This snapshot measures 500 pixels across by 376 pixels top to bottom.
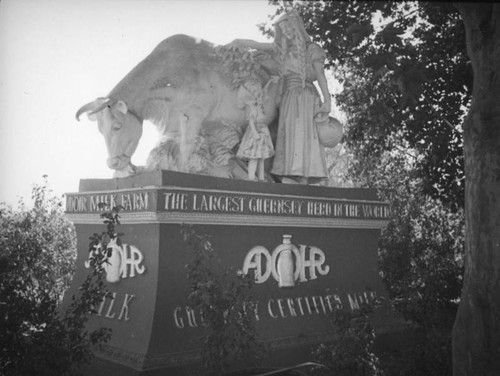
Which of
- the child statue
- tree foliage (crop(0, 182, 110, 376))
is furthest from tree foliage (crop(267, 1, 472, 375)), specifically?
tree foliage (crop(0, 182, 110, 376))

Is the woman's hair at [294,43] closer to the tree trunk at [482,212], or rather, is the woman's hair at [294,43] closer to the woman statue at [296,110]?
the woman statue at [296,110]

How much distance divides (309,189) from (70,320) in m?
3.46

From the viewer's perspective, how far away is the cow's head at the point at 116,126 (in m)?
6.20

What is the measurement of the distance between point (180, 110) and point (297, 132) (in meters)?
1.68

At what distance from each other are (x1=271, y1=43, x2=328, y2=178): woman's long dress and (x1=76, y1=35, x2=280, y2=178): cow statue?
563 mm

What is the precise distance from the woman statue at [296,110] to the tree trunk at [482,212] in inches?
107

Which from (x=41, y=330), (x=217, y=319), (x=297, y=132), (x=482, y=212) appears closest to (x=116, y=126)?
(x=297, y=132)

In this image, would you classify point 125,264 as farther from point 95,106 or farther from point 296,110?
point 296,110

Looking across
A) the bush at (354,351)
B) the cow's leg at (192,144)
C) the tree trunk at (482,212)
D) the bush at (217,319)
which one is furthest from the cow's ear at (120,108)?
the tree trunk at (482,212)

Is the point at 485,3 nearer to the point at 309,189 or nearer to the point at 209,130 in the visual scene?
the point at 309,189

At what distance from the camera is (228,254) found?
581 centimetres

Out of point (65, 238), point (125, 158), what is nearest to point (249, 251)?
point (125, 158)

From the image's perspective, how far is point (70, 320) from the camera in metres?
4.15

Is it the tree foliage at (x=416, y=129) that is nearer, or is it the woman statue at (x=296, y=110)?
the woman statue at (x=296, y=110)
